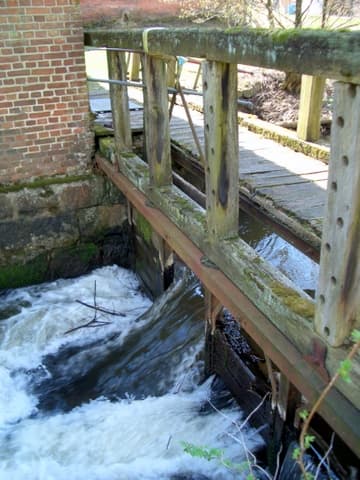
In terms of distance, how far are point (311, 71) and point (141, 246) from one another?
12.9 feet

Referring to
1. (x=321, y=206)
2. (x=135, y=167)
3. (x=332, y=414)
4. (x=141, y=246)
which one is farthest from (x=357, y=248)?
(x=141, y=246)

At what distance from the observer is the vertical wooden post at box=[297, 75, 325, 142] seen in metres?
5.19

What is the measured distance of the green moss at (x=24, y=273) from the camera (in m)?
5.53

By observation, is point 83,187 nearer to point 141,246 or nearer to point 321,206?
point 141,246

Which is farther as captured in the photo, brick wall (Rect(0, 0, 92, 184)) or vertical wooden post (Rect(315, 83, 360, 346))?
brick wall (Rect(0, 0, 92, 184))

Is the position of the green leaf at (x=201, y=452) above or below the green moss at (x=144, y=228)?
above

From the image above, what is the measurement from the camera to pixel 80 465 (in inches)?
139

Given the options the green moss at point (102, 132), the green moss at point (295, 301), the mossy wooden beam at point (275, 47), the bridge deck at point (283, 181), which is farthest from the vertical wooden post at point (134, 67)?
the green moss at point (295, 301)

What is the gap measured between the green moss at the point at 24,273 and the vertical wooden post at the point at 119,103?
5.26ft

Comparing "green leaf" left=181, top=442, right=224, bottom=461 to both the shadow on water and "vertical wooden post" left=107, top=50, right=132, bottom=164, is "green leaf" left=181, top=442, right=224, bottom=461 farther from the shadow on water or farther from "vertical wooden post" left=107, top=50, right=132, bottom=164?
"vertical wooden post" left=107, top=50, right=132, bottom=164

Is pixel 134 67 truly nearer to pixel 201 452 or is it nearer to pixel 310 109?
pixel 310 109

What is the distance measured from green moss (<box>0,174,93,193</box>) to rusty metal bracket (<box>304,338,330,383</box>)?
3.83m

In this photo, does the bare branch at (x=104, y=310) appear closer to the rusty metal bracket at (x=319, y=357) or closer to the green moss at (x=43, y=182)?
the green moss at (x=43, y=182)

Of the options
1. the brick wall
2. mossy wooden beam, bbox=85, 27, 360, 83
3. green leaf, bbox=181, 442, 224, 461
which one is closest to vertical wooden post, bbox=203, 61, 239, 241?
mossy wooden beam, bbox=85, 27, 360, 83
